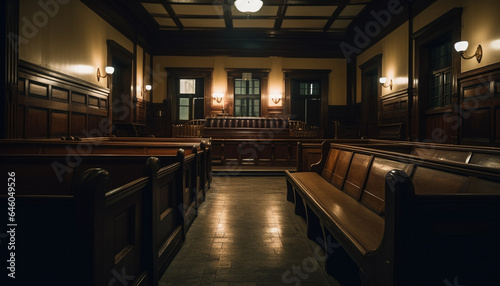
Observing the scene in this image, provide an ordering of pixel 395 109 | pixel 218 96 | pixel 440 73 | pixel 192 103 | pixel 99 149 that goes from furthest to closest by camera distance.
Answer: pixel 192 103, pixel 218 96, pixel 395 109, pixel 440 73, pixel 99 149

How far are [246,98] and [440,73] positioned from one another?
24.2ft

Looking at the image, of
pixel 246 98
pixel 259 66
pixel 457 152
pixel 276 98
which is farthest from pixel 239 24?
pixel 457 152

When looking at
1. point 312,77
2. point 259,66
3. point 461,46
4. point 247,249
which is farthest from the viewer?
point 312,77

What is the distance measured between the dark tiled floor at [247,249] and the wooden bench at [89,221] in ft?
0.89

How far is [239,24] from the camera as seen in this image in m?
10.9

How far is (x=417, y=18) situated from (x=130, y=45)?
8.75m

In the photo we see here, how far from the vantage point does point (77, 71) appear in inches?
262

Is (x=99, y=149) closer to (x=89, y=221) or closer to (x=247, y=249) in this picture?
(x=247, y=249)

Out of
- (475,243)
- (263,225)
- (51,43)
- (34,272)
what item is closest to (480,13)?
(263,225)

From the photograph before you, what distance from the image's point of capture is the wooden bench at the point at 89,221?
3.72 ft

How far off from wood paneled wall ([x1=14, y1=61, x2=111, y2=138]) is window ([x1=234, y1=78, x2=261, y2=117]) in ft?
19.0

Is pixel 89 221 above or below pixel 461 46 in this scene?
below

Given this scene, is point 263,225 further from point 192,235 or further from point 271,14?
point 271,14

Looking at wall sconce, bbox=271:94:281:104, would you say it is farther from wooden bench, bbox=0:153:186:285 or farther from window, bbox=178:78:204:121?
wooden bench, bbox=0:153:186:285
